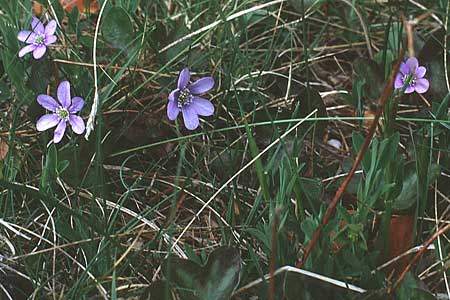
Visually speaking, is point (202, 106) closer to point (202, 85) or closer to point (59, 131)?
point (202, 85)

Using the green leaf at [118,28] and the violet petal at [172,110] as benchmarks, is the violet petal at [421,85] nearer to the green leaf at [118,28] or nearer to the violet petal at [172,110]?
the violet petal at [172,110]

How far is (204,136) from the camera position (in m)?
1.74

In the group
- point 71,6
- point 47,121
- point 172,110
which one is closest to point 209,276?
point 172,110

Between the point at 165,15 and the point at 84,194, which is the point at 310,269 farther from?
the point at 165,15

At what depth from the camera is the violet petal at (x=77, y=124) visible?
1.56 meters

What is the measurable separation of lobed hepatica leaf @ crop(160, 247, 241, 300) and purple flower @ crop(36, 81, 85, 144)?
39cm

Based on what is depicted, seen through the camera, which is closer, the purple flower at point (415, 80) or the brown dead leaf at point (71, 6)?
the purple flower at point (415, 80)

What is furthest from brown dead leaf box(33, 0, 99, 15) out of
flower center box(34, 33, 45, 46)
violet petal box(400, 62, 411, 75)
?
violet petal box(400, 62, 411, 75)

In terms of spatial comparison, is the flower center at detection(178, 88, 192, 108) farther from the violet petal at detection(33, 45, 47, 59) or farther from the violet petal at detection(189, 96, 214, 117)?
the violet petal at detection(33, 45, 47, 59)

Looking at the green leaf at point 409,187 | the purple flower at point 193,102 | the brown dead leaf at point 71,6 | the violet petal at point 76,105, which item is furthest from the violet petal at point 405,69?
the brown dead leaf at point 71,6

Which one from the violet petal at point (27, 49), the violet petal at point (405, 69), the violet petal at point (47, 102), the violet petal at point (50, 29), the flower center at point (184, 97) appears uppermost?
the violet petal at point (50, 29)

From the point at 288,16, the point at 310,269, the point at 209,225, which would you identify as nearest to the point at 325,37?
the point at 288,16

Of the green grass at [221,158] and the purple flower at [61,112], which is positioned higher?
the purple flower at [61,112]

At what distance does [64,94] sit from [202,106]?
269 mm
